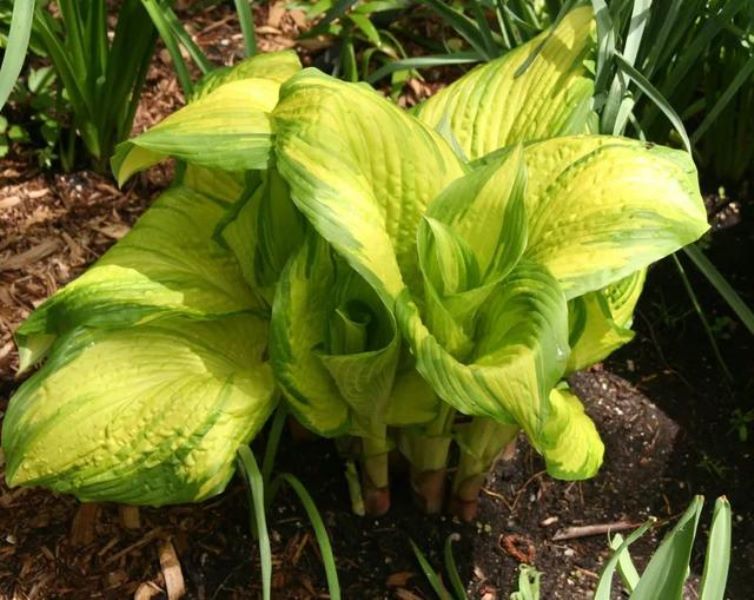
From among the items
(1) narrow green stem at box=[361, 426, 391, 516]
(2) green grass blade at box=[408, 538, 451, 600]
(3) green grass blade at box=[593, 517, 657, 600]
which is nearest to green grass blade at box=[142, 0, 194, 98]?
(1) narrow green stem at box=[361, 426, 391, 516]

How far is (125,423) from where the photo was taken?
102 cm

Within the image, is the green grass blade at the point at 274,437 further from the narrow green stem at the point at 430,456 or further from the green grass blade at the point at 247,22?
the green grass blade at the point at 247,22

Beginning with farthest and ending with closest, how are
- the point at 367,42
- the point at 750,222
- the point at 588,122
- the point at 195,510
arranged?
the point at 367,42 → the point at 750,222 → the point at 195,510 → the point at 588,122

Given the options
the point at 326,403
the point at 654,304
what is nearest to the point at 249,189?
the point at 326,403

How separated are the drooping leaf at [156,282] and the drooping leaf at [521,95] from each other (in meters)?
0.29

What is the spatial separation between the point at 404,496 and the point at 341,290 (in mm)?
414

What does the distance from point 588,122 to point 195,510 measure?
67 centimetres

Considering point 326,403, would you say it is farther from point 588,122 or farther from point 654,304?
point 654,304

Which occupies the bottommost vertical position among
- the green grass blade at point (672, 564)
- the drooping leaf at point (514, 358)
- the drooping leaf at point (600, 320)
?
the green grass blade at point (672, 564)

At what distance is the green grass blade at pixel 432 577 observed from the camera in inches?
48.7

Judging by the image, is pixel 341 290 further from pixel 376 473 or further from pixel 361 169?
pixel 376 473

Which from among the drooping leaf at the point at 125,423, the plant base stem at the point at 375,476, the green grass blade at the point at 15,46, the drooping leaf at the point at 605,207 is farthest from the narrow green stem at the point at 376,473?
the green grass blade at the point at 15,46

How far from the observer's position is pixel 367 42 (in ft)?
6.09

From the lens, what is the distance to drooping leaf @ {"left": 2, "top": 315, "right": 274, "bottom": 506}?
3.33 ft
